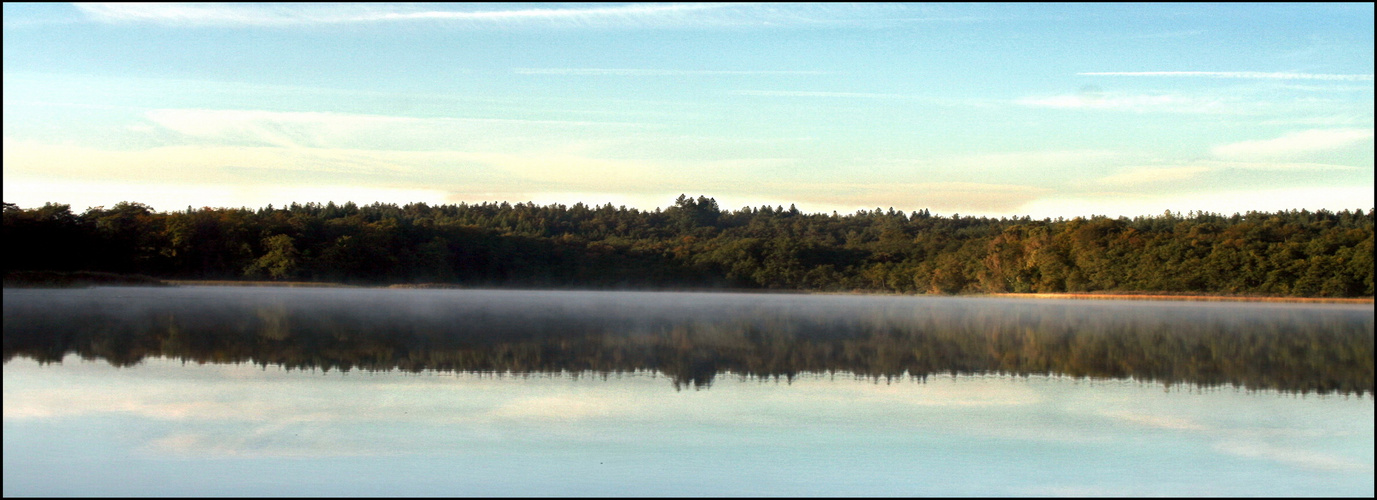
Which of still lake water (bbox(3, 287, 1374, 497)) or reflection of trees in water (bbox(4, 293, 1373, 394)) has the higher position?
reflection of trees in water (bbox(4, 293, 1373, 394))

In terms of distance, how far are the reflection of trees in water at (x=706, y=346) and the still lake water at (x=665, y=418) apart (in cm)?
12

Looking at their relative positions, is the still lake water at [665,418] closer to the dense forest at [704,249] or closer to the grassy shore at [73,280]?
the grassy shore at [73,280]

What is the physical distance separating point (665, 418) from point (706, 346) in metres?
8.00

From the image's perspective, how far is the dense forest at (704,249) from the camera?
6391 centimetres

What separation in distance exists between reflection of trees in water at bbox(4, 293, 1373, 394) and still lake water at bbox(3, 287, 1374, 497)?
12 centimetres

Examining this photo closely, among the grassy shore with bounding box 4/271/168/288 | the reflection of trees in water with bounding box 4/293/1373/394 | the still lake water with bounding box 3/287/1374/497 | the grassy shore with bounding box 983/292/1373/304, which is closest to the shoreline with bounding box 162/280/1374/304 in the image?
the grassy shore with bounding box 983/292/1373/304

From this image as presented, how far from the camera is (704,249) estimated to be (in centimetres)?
Answer: 10925

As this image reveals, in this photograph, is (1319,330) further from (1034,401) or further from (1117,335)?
(1034,401)

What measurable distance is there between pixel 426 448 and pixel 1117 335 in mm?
17540

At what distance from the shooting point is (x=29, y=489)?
659 centimetres

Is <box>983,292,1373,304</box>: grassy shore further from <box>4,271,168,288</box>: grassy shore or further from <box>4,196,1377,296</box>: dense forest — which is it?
<box>4,271,168,288</box>: grassy shore

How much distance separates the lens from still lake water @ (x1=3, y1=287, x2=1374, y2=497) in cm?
713

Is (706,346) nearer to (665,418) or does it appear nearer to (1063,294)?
(665,418)

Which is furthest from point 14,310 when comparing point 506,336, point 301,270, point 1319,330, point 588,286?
point 588,286
